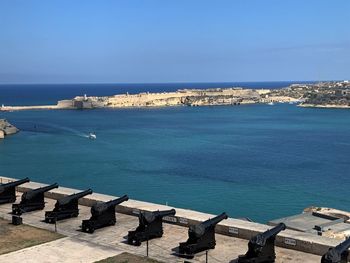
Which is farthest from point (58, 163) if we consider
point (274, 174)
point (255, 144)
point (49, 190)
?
point (49, 190)

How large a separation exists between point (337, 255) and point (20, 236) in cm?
696

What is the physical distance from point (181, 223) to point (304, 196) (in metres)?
22.4

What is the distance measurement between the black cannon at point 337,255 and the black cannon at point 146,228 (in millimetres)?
3897

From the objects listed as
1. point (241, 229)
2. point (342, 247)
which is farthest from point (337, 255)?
point (241, 229)

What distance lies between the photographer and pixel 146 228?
451 inches

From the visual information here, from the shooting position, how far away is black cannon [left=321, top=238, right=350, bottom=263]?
8.61 metres

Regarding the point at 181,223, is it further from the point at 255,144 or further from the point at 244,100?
the point at 244,100

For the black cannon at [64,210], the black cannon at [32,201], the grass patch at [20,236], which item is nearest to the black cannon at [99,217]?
the grass patch at [20,236]

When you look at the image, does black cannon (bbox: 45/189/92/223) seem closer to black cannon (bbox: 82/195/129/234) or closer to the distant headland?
black cannon (bbox: 82/195/129/234)

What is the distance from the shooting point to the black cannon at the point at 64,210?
13258 mm

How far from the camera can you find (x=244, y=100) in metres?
180

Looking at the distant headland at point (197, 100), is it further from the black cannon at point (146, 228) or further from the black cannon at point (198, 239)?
the black cannon at point (198, 239)

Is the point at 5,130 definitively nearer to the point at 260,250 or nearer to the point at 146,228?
the point at 146,228

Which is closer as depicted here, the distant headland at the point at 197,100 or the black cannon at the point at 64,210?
the black cannon at the point at 64,210
